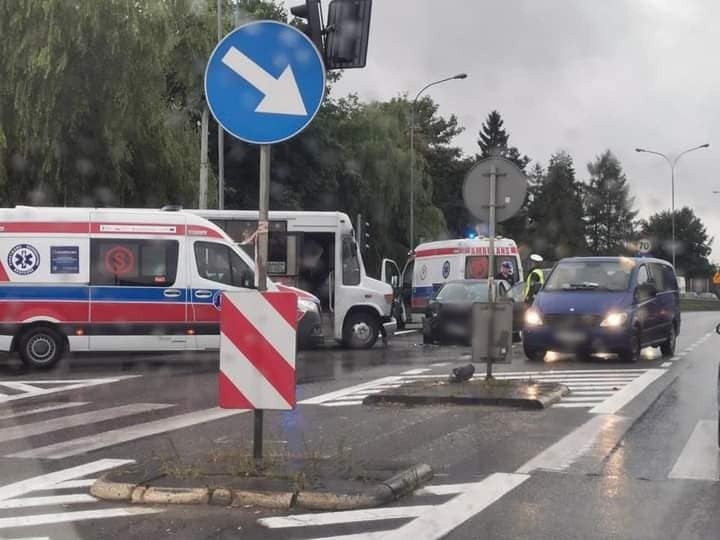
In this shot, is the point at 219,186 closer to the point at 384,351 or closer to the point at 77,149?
the point at 77,149

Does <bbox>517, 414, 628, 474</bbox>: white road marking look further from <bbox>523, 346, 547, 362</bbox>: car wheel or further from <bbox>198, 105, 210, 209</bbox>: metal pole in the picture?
<bbox>198, 105, 210, 209</bbox>: metal pole

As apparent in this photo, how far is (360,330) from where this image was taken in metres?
20.1

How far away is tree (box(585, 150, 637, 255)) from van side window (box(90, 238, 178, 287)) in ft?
301

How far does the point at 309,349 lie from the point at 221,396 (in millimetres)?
13490

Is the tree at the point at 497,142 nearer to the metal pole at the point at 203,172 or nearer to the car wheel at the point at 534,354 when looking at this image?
the metal pole at the point at 203,172

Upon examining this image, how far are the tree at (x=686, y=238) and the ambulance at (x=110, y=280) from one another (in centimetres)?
7673

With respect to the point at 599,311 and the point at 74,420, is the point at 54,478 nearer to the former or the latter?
the point at 74,420

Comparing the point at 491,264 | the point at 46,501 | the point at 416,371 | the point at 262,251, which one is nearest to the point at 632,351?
the point at 416,371

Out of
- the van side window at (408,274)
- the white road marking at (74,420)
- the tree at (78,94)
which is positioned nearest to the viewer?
the white road marking at (74,420)

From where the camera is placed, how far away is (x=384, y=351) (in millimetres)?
19547

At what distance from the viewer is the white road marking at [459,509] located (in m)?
5.65

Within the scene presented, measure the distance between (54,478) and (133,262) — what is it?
8.95m

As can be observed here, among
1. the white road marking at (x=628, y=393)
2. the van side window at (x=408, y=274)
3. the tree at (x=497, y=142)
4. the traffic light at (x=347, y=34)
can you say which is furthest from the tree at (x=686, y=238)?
the traffic light at (x=347, y=34)

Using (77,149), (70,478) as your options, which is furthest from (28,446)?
(77,149)
